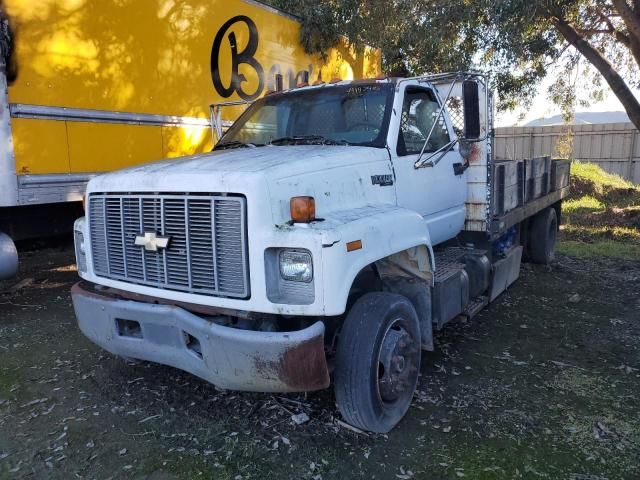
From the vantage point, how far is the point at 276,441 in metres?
3.32

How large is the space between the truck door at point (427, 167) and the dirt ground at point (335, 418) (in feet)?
3.99

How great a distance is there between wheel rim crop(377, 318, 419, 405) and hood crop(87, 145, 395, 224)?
2.92 ft

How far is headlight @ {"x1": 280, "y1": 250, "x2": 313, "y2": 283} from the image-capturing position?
2.86m

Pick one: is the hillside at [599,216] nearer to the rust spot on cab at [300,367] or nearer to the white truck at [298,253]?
the white truck at [298,253]

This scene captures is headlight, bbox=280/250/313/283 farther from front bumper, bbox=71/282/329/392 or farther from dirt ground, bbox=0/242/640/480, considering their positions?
dirt ground, bbox=0/242/640/480

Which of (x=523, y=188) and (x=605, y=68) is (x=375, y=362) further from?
(x=605, y=68)

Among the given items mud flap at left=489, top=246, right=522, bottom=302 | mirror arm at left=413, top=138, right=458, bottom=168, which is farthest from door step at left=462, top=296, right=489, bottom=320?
mirror arm at left=413, top=138, right=458, bottom=168

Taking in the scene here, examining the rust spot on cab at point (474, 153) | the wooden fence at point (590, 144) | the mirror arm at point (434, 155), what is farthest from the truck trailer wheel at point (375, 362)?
the wooden fence at point (590, 144)

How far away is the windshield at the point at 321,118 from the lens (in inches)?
162

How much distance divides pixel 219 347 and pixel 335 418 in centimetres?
109

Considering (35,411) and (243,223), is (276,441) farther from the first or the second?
(35,411)

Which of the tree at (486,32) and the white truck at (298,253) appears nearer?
the white truck at (298,253)

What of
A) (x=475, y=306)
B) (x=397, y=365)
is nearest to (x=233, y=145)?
(x=397, y=365)

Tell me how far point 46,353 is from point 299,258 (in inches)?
125
